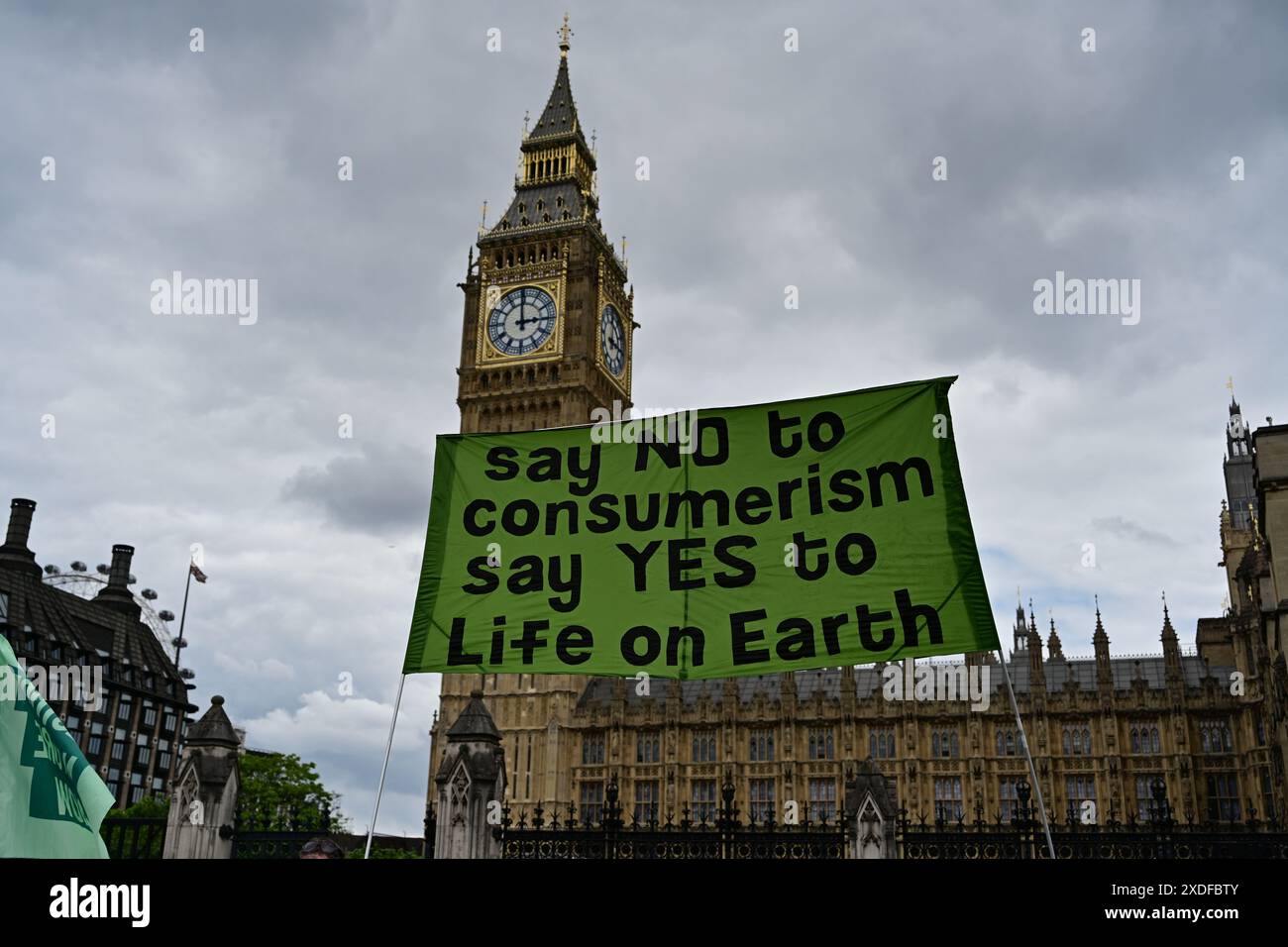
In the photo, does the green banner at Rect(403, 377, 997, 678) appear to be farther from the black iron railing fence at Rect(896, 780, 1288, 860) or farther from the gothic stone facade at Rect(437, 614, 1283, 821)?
the gothic stone facade at Rect(437, 614, 1283, 821)

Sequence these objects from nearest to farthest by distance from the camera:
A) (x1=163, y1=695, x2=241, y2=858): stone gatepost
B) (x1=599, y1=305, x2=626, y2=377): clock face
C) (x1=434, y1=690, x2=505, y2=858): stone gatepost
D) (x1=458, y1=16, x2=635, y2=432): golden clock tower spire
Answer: (x1=163, y1=695, x2=241, y2=858): stone gatepost
(x1=434, y1=690, x2=505, y2=858): stone gatepost
(x1=458, y1=16, x2=635, y2=432): golden clock tower spire
(x1=599, y1=305, x2=626, y2=377): clock face

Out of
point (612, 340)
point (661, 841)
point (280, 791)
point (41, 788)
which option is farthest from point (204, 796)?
point (612, 340)

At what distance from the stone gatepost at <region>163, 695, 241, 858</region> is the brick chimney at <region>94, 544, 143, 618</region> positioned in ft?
310

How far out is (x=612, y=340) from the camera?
79250 millimetres

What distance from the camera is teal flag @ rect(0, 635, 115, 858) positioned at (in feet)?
29.0

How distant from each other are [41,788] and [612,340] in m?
71.4

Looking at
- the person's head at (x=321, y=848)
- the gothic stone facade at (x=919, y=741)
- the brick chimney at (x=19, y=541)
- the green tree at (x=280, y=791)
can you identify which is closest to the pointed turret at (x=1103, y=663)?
the gothic stone facade at (x=919, y=741)

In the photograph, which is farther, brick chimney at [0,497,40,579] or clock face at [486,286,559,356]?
brick chimney at [0,497,40,579]

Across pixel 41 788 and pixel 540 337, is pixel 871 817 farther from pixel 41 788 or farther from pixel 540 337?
pixel 540 337

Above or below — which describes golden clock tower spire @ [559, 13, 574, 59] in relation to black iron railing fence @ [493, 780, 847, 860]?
above

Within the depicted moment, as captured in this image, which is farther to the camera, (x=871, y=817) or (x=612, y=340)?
Answer: (x=612, y=340)

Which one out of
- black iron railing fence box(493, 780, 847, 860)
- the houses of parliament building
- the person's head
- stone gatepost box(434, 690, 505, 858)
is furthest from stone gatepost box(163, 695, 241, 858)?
the houses of parliament building
